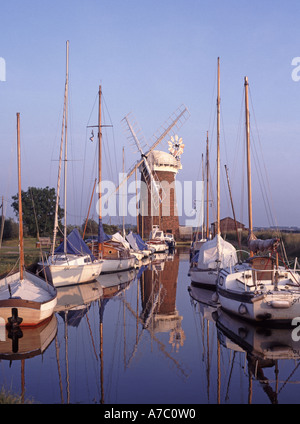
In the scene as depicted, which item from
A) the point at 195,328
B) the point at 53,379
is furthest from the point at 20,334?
the point at 195,328

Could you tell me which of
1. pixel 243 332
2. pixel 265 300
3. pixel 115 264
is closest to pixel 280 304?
pixel 265 300

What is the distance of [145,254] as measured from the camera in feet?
173

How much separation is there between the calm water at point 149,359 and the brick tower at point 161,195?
5456cm

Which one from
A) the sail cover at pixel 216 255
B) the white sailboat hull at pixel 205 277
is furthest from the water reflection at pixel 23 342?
the sail cover at pixel 216 255

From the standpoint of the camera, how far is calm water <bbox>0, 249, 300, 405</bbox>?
955 centimetres

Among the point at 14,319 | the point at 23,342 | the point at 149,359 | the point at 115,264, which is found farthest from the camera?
the point at 115,264

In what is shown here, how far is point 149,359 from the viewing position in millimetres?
12312

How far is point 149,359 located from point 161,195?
64.4 meters

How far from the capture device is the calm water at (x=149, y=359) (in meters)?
9.55

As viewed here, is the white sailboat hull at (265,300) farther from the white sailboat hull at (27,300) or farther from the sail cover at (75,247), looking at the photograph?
the sail cover at (75,247)

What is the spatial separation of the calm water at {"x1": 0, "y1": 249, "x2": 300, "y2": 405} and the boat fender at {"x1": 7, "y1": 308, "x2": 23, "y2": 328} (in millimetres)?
460

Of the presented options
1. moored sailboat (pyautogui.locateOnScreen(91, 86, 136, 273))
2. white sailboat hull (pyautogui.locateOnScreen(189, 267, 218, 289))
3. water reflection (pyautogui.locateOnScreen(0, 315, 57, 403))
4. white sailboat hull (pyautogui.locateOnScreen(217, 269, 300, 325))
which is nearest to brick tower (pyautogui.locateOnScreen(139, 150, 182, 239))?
moored sailboat (pyautogui.locateOnScreen(91, 86, 136, 273))

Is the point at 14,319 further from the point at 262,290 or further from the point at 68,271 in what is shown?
the point at 68,271
